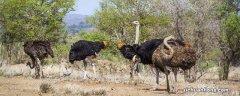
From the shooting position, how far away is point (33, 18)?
4225 cm

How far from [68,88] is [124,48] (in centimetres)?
518

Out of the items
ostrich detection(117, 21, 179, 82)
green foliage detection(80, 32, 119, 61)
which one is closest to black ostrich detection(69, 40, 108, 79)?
ostrich detection(117, 21, 179, 82)

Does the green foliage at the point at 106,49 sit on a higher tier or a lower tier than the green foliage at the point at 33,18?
lower

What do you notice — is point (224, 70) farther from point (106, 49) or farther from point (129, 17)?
point (106, 49)

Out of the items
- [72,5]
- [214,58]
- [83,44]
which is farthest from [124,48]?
[72,5]

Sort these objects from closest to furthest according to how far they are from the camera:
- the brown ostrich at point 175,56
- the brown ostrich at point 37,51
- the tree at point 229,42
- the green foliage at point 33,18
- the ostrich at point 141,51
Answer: the brown ostrich at point 175,56 < the ostrich at point 141,51 < the brown ostrich at point 37,51 < the tree at point 229,42 < the green foliage at point 33,18

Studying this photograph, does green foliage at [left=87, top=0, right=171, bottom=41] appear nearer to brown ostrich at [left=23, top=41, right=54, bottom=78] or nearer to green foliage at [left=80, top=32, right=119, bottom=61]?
green foliage at [left=80, top=32, right=119, bottom=61]

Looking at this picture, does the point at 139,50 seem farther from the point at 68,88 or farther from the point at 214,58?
the point at 214,58

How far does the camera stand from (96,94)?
48.9ft

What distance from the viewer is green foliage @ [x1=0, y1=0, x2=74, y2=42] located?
42250 mm

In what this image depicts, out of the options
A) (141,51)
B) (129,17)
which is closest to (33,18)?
(129,17)

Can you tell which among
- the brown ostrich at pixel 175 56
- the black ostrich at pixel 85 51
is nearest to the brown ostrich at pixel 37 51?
the black ostrich at pixel 85 51

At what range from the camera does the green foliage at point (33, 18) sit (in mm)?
42250

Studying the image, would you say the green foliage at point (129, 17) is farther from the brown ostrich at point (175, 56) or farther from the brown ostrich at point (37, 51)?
the brown ostrich at point (175, 56)
